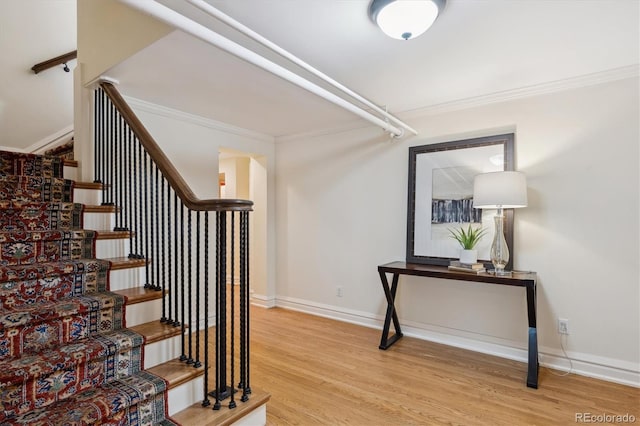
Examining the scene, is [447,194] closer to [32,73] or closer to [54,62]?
[54,62]

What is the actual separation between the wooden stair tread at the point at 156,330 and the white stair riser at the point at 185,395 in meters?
0.29

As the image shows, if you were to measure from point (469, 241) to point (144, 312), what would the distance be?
8.29 ft

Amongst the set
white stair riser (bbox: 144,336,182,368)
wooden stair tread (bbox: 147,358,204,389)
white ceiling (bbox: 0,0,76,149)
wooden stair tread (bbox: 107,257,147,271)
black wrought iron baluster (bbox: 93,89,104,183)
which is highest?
white ceiling (bbox: 0,0,76,149)

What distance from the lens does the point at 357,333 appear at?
→ 11.3ft

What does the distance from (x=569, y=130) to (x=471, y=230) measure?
42.9 inches

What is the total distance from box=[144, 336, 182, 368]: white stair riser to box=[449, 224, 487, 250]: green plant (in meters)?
2.34

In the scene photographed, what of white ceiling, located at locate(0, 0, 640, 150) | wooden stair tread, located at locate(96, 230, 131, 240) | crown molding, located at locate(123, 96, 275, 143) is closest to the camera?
white ceiling, located at locate(0, 0, 640, 150)

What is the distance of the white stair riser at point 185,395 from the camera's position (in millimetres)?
1665

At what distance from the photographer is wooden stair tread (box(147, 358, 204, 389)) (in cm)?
168

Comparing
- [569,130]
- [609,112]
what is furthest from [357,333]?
[609,112]

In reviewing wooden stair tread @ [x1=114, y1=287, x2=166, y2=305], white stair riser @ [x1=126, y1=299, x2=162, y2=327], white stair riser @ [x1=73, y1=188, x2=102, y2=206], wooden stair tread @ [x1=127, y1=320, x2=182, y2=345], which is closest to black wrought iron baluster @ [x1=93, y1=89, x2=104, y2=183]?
white stair riser @ [x1=73, y1=188, x2=102, y2=206]

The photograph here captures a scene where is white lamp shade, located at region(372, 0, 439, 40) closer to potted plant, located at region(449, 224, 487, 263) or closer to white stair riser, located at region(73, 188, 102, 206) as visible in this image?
potted plant, located at region(449, 224, 487, 263)

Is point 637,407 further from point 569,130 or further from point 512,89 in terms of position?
point 512,89

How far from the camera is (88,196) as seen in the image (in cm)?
253
